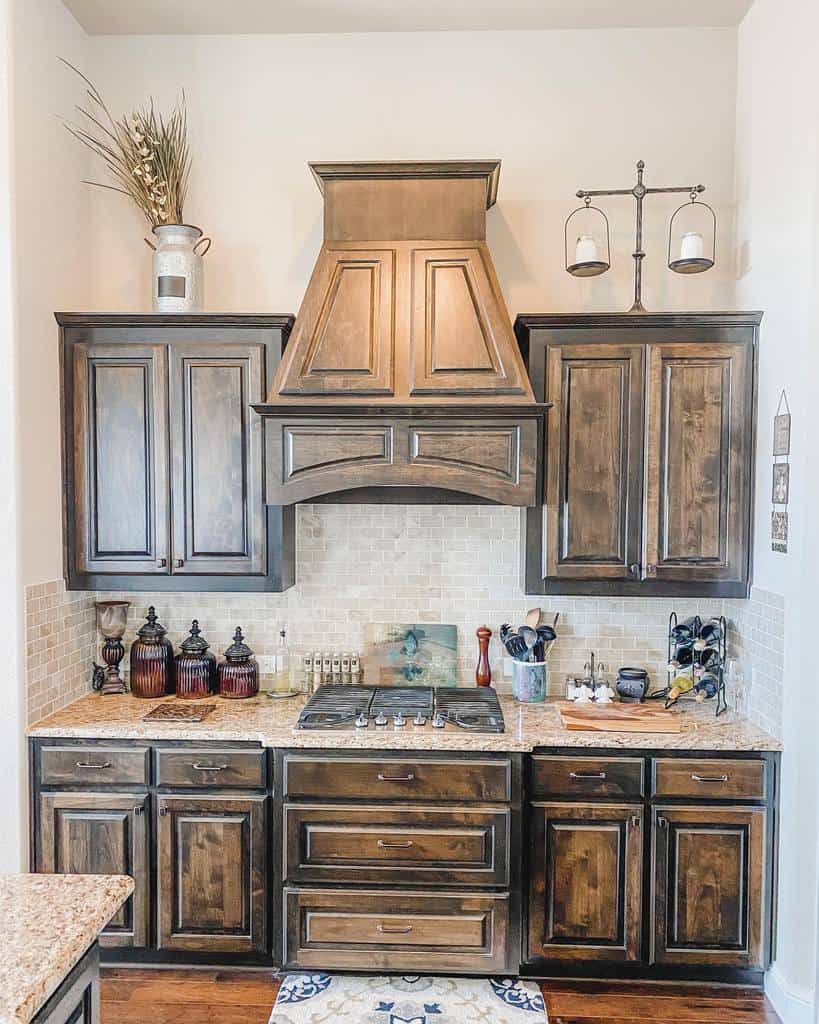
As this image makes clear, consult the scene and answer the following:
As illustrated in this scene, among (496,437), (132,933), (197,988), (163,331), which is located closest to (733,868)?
(496,437)

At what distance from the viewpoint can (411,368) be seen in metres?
2.81

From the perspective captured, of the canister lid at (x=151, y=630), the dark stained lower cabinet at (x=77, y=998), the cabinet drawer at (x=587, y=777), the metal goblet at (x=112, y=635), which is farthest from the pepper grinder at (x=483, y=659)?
the dark stained lower cabinet at (x=77, y=998)

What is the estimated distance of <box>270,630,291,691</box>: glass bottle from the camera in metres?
3.25

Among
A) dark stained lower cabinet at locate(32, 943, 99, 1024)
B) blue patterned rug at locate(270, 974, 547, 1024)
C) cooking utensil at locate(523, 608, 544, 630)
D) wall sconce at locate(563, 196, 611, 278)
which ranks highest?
wall sconce at locate(563, 196, 611, 278)

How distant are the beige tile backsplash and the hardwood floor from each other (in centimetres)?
115

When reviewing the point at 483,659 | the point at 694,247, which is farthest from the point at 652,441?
the point at 483,659

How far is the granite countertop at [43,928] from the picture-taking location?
116cm

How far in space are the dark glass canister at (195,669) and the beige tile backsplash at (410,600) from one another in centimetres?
13

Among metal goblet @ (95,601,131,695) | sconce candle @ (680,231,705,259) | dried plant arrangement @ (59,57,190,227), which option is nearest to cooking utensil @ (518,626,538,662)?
sconce candle @ (680,231,705,259)

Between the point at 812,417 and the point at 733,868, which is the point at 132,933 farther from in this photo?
the point at 812,417

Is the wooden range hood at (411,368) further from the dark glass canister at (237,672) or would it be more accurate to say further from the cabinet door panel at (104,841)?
the cabinet door panel at (104,841)

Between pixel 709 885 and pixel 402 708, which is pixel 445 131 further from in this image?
pixel 709 885

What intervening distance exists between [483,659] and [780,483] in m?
1.40

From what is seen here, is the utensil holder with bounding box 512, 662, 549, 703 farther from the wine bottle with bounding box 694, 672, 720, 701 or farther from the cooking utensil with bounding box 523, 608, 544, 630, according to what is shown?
the wine bottle with bounding box 694, 672, 720, 701
